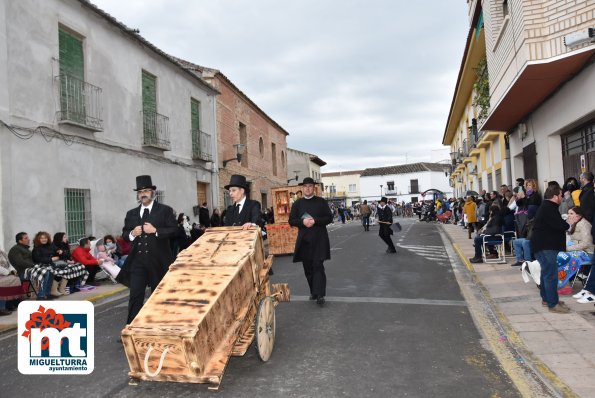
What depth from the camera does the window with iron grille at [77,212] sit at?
35.4ft

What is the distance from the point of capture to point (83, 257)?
9.84m

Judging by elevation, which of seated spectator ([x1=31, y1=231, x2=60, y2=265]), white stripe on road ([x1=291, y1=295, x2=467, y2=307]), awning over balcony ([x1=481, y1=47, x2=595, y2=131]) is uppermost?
awning over balcony ([x1=481, y1=47, x2=595, y2=131])

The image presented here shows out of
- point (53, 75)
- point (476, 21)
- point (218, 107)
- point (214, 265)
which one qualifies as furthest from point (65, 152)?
point (476, 21)

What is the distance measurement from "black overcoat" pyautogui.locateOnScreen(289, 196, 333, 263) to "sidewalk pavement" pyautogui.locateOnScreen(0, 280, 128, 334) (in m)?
4.01

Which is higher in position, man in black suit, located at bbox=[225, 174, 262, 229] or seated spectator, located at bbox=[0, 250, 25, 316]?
man in black suit, located at bbox=[225, 174, 262, 229]

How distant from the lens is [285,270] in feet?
34.9

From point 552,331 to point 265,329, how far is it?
10.5ft

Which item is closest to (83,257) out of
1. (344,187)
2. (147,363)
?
(147,363)

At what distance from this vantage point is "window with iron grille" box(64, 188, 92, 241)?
35.4ft

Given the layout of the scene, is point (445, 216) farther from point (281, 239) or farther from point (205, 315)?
point (205, 315)

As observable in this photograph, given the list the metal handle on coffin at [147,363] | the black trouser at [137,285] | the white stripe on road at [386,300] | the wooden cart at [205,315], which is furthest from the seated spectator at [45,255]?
the metal handle on coffin at [147,363]

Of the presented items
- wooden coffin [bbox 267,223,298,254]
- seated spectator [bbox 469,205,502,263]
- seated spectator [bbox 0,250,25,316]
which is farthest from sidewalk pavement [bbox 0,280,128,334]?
seated spectator [bbox 469,205,502,263]

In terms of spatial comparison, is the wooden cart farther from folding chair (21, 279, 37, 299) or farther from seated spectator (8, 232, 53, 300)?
folding chair (21, 279, 37, 299)

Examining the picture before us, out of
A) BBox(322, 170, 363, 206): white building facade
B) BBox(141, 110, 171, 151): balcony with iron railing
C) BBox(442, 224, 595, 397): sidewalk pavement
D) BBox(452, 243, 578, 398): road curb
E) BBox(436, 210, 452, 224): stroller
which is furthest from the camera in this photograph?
BBox(322, 170, 363, 206): white building facade
